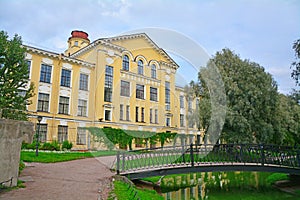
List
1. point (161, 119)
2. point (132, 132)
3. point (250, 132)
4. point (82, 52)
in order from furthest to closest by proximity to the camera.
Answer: point (161, 119)
point (82, 52)
point (132, 132)
point (250, 132)

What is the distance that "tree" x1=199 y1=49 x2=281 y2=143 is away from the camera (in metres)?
16.8

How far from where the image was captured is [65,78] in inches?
976

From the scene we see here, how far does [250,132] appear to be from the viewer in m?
17.0

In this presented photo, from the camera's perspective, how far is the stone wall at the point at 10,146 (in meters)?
6.47

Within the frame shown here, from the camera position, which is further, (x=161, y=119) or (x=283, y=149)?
(x=161, y=119)

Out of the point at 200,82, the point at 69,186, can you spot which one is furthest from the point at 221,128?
the point at 69,186

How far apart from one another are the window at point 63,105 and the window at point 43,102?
4.13 feet

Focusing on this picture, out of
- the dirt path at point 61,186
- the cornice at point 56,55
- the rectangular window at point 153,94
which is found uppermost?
the cornice at point 56,55

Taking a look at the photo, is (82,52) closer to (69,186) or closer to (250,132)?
(250,132)

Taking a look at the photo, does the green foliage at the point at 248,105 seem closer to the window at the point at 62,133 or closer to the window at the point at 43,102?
the window at the point at 62,133

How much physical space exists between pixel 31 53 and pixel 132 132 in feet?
40.0

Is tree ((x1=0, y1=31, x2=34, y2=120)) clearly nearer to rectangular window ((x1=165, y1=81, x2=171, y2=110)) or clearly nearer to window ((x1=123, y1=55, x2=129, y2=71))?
window ((x1=123, y1=55, x2=129, y2=71))

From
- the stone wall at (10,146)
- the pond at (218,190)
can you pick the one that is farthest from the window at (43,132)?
the stone wall at (10,146)

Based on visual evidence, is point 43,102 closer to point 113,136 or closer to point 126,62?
point 113,136
